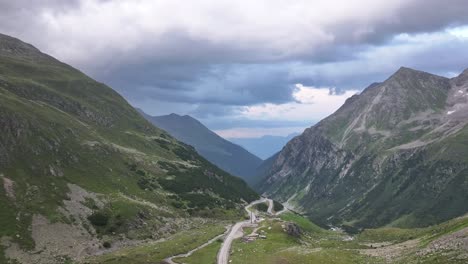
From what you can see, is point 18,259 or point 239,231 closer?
point 18,259

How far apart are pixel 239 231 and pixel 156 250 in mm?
42069

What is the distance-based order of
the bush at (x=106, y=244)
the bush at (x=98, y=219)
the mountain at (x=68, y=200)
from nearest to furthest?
the mountain at (x=68, y=200), the bush at (x=106, y=244), the bush at (x=98, y=219)

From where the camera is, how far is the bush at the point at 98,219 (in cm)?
13075

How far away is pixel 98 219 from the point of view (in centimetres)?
13200

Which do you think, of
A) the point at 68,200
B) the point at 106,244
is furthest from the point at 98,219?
the point at 106,244

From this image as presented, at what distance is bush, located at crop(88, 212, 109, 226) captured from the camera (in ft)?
429

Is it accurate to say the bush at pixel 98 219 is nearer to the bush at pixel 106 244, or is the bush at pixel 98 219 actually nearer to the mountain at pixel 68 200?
the mountain at pixel 68 200

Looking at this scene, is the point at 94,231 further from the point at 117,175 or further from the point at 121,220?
the point at 117,175

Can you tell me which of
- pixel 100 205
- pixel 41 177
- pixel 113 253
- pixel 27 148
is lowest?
pixel 113 253

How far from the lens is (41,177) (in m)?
142

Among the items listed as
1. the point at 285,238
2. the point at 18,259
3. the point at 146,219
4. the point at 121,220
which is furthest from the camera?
the point at 146,219

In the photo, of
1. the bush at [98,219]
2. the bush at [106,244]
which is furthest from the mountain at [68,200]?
the bush at [98,219]

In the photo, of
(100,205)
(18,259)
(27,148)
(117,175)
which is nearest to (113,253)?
(18,259)

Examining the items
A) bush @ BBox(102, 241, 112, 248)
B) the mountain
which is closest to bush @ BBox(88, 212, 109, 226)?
the mountain
